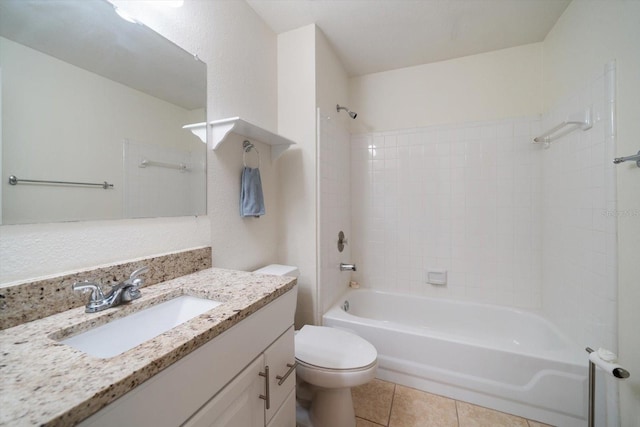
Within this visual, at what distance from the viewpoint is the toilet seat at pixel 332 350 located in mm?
1196

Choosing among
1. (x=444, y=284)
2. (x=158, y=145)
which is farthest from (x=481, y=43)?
(x=158, y=145)

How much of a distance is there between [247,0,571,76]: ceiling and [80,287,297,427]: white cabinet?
175cm

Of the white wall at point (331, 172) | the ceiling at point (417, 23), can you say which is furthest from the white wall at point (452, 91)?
the white wall at point (331, 172)

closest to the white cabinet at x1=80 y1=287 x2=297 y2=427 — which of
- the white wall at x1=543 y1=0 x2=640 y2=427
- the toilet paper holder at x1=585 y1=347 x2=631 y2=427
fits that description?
the toilet paper holder at x1=585 y1=347 x2=631 y2=427

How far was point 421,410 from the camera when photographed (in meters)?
1.44

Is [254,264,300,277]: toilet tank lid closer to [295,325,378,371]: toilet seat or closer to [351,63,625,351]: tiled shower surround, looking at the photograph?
[295,325,378,371]: toilet seat

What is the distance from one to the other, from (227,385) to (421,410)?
133cm

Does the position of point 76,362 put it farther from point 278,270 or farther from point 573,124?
point 573,124

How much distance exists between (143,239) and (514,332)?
2511 mm

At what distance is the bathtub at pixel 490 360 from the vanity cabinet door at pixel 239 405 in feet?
3.24

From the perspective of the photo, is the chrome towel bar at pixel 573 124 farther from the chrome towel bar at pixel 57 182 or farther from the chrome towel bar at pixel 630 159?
the chrome towel bar at pixel 57 182

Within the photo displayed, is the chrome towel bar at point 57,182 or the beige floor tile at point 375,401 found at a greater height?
the chrome towel bar at point 57,182

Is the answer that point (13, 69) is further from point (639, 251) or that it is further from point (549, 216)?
point (549, 216)

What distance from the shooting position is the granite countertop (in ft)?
1.20
